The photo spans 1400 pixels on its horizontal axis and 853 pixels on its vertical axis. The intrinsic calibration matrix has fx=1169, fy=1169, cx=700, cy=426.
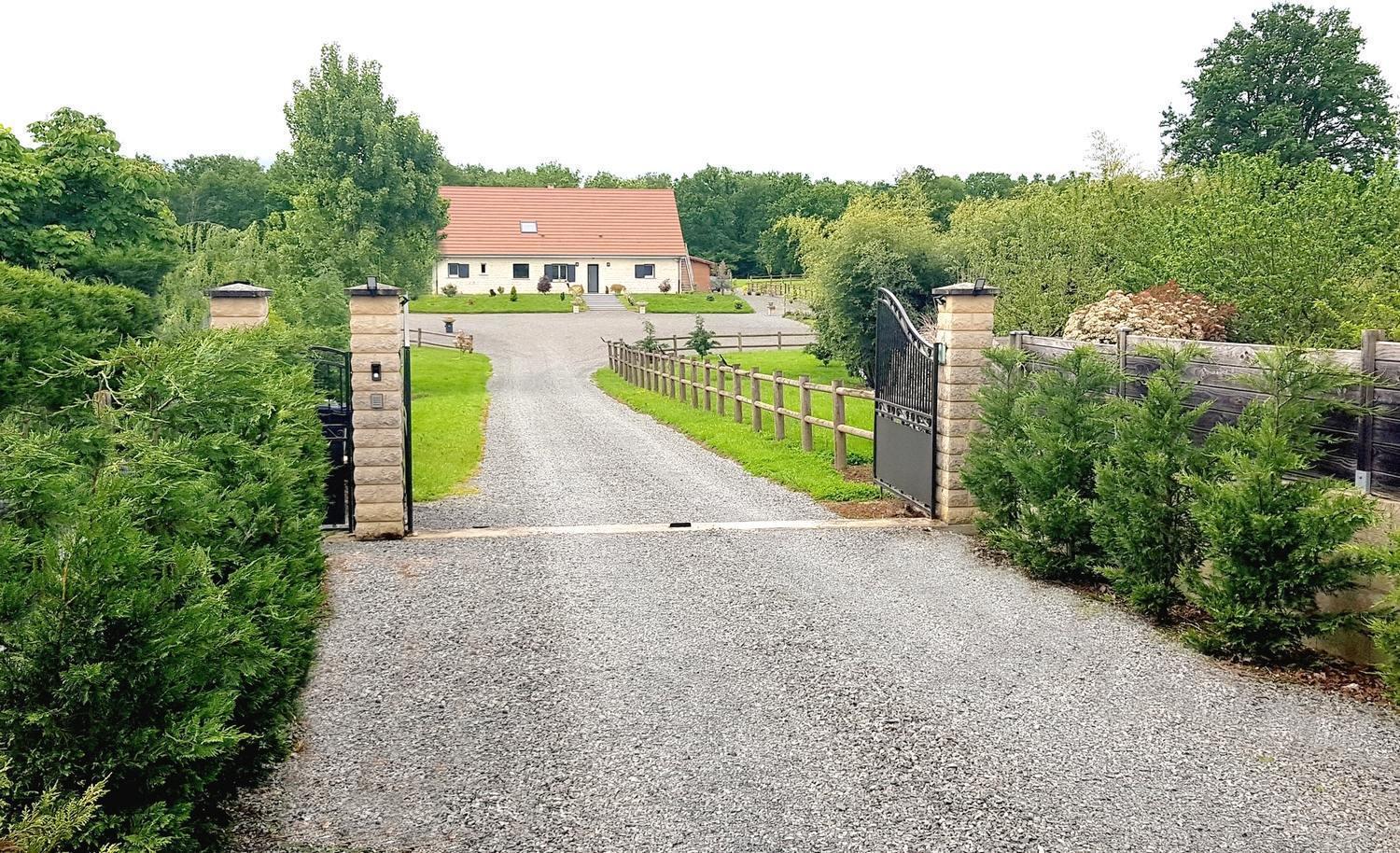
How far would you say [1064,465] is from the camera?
8648mm

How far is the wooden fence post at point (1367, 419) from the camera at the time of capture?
6617mm

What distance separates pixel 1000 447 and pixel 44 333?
9.23 m

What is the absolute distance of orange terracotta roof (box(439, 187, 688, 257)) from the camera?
205 feet

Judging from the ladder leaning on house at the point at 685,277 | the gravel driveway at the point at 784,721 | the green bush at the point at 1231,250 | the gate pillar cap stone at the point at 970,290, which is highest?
the ladder leaning on house at the point at 685,277

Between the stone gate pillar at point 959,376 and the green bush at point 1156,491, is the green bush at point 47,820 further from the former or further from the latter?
the stone gate pillar at point 959,376

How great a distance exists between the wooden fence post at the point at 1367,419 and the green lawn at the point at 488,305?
4919cm

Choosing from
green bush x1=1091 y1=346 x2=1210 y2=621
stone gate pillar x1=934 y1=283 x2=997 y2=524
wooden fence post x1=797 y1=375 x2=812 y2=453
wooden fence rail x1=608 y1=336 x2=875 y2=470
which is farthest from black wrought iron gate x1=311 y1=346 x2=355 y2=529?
wooden fence post x1=797 y1=375 x2=812 y2=453

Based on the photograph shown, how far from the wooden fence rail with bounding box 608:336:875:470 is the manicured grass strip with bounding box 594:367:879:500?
0.25 m

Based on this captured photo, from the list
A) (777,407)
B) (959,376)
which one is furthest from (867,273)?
(959,376)

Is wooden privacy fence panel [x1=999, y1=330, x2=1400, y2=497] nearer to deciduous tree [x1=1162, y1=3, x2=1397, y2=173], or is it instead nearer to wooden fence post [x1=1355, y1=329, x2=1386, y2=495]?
wooden fence post [x1=1355, y1=329, x2=1386, y2=495]

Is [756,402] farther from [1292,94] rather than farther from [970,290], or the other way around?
[1292,94]

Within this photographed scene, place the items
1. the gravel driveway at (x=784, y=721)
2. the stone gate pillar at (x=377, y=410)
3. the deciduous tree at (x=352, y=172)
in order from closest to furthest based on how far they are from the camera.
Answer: the gravel driveway at (x=784, y=721) < the stone gate pillar at (x=377, y=410) < the deciduous tree at (x=352, y=172)

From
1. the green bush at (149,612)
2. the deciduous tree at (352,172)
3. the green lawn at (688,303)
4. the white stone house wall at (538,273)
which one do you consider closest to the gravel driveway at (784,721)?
the green bush at (149,612)

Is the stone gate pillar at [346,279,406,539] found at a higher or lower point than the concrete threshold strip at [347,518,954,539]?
higher
